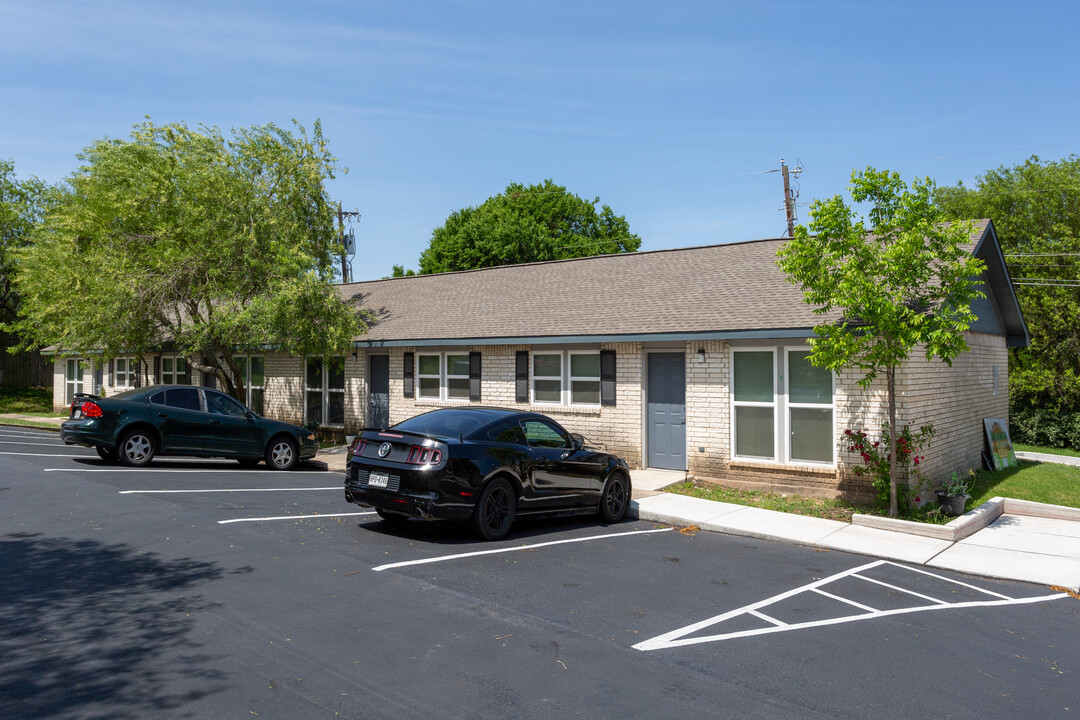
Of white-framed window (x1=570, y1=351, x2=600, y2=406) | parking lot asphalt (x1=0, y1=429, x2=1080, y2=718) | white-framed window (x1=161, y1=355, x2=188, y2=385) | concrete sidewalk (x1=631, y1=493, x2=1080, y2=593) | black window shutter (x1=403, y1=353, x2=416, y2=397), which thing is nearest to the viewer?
parking lot asphalt (x1=0, y1=429, x2=1080, y2=718)

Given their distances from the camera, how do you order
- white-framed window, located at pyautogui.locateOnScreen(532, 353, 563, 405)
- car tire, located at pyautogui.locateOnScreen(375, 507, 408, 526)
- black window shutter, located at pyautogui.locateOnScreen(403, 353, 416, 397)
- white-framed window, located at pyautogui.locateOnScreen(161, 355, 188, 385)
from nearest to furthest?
car tire, located at pyautogui.locateOnScreen(375, 507, 408, 526), white-framed window, located at pyautogui.locateOnScreen(532, 353, 563, 405), black window shutter, located at pyautogui.locateOnScreen(403, 353, 416, 397), white-framed window, located at pyautogui.locateOnScreen(161, 355, 188, 385)

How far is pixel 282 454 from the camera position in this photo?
14.9m

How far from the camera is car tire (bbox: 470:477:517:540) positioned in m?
8.62

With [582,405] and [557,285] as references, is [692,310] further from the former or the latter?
[557,285]

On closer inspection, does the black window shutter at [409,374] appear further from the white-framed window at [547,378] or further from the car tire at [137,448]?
the car tire at [137,448]

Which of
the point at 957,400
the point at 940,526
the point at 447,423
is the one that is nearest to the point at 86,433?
the point at 447,423

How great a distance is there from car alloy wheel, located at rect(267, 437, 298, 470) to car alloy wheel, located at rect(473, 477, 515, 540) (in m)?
7.54

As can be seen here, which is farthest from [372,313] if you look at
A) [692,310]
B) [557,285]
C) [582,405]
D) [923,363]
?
[923,363]

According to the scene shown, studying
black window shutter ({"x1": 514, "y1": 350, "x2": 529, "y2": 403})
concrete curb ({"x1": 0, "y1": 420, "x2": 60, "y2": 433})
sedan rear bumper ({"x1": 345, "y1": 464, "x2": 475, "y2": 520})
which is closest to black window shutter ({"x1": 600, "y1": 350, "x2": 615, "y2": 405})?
black window shutter ({"x1": 514, "y1": 350, "x2": 529, "y2": 403})

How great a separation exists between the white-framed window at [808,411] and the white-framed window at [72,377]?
28.8 meters

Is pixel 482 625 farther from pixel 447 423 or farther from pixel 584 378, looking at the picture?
pixel 584 378

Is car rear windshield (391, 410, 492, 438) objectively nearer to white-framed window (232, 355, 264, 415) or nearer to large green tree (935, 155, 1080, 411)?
white-framed window (232, 355, 264, 415)

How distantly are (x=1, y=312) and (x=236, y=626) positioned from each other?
138ft

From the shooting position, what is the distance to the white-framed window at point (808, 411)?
12.2 metres
